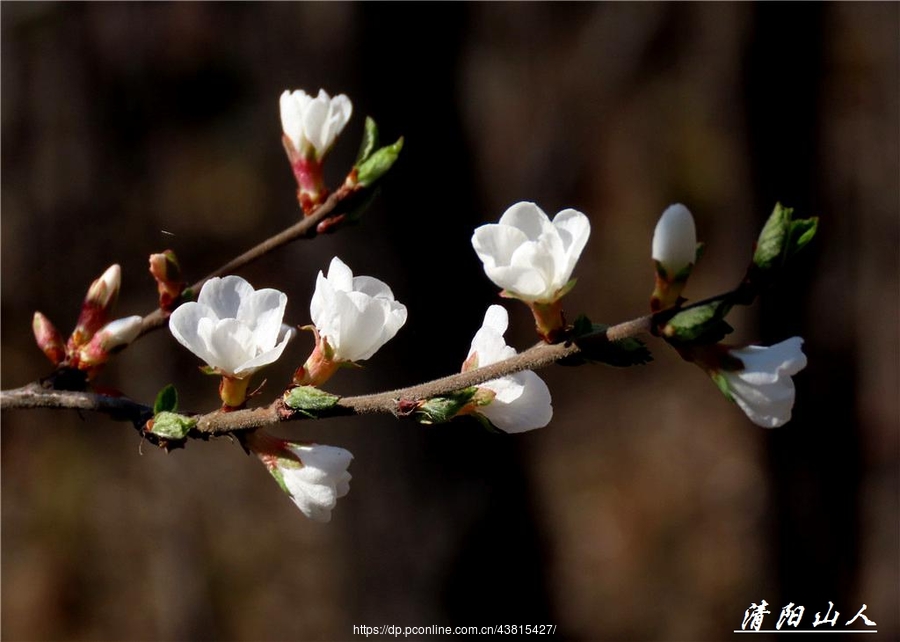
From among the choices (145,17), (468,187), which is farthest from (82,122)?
(468,187)

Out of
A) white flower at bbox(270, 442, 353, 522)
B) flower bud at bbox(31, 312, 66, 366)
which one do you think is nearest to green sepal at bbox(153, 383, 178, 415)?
white flower at bbox(270, 442, 353, 522)

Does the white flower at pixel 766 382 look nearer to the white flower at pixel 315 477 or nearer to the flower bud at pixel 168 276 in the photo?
the white flower at pixel 315 477

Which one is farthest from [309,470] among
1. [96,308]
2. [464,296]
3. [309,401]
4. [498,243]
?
[464,296]

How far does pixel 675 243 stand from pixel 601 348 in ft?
0.34

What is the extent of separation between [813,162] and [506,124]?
2644 millimetres

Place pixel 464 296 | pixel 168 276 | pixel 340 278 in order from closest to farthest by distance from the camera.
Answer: pixel 340 278 < pixel 168 276 < pixel 464 296

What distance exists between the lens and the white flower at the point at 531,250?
69 centimetres

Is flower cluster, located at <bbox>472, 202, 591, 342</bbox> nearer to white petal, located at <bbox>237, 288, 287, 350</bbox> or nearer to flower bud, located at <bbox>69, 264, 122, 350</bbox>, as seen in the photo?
white petal, located at <bbox>237, 288, 287, 350</bbox>

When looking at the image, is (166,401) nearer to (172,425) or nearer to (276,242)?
(172,425)

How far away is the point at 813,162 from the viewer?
307 cm

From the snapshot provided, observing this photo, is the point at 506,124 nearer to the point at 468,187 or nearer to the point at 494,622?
the point at 468,187

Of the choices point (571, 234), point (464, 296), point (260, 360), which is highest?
point (571, 234)

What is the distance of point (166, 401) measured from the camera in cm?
77

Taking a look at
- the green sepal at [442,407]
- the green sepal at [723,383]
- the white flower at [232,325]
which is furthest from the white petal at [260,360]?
the green sepal at [723,383]
